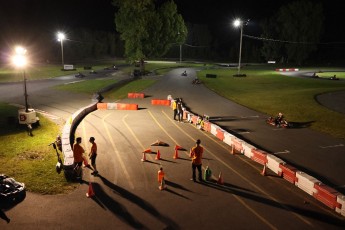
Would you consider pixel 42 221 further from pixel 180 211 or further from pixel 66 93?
pixel 66 93

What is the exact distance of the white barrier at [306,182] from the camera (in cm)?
1291

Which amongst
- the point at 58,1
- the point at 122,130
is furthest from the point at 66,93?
the point at 58,1

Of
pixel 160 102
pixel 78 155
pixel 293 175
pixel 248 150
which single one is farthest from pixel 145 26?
pixel 293 175

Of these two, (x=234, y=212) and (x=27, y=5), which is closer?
(x=234, y=212)

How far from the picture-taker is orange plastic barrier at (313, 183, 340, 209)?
11.8 meters

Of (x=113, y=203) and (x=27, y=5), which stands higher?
(x=27, y=5)

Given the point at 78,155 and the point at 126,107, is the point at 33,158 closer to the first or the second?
the point at 78,155

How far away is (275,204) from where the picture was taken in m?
12.3

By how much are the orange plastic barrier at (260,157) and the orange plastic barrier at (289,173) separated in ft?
4.11

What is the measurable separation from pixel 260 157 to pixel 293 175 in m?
2.48

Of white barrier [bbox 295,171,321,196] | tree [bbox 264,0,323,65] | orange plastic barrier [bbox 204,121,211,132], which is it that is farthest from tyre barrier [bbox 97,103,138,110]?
tree [bbox 264,0,323,65]

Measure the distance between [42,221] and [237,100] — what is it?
89.6 ft

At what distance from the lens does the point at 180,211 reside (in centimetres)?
1173

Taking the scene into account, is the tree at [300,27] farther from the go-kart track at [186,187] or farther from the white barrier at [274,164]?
the white barrier at [274,164]
